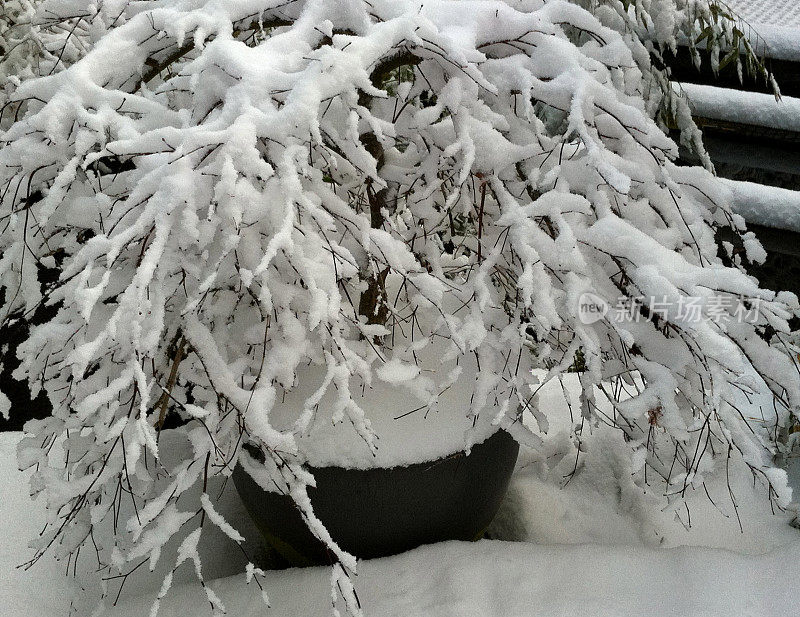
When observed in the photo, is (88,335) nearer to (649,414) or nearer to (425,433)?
(425,433)

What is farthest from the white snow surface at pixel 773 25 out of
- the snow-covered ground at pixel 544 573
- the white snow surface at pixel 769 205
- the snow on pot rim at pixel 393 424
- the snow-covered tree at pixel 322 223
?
the snow on pot rim at pixel 393 424

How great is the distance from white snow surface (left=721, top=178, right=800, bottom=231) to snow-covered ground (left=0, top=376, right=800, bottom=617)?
44.6 inches

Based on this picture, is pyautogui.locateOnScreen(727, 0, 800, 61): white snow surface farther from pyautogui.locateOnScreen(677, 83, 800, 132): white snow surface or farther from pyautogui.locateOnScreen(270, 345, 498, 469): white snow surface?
pyautogui.locateOnScreen(270, 345, 498, 469): white snow surface

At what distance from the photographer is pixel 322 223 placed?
103 centimetres

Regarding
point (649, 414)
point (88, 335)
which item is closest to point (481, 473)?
point (649, 414)

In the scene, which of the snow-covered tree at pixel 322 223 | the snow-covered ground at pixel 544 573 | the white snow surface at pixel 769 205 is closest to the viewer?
the snow-covered tree at pixel 322 223

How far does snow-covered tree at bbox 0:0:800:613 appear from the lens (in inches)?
37.4

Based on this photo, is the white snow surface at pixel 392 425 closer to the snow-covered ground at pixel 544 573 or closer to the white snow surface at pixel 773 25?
the snow-covered ground at pixel 544 573

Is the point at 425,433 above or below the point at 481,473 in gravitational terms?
above

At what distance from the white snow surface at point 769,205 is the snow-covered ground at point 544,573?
113 cm

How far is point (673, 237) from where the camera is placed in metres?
1.22

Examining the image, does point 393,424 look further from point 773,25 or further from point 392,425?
point 773,25

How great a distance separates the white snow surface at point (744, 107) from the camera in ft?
8.00

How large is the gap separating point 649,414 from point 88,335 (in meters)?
1.16
